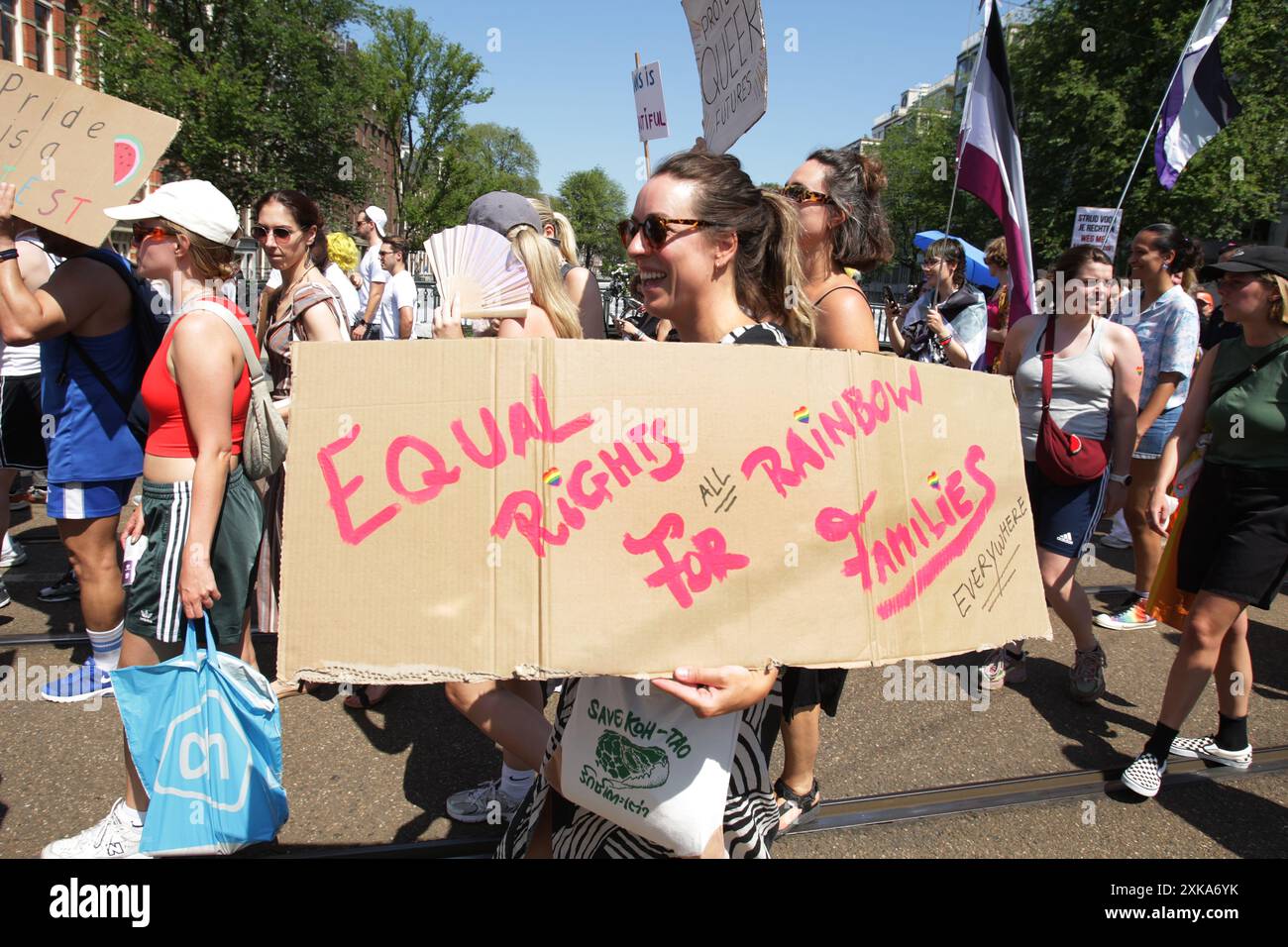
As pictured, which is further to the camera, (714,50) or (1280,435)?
(714,50)

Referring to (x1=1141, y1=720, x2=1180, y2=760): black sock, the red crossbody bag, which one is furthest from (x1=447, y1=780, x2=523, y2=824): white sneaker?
the red crossbody bag

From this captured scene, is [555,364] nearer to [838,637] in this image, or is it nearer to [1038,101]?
[838,637]

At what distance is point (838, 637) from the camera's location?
133cm

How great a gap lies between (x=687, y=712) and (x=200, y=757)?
4.52 feet

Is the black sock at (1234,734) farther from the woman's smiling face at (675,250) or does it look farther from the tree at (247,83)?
the tree at (247,83)

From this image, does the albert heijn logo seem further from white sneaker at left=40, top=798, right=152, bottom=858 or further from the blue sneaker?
the blue sneaker

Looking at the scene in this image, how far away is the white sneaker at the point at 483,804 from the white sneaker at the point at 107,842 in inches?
37.5

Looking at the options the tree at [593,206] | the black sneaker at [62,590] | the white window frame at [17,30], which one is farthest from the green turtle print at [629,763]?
the tree at [593,206]

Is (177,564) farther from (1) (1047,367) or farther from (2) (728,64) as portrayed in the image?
(1) (1047,367)

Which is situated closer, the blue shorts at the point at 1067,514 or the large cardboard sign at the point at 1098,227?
the blue shorts at the point at 1067,514

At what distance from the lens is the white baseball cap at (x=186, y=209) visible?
96.3 inches

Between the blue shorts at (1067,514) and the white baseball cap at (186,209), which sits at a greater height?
the white baseball cap at (186,209)

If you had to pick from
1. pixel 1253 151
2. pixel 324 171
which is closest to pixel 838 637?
pixel 1253 151
